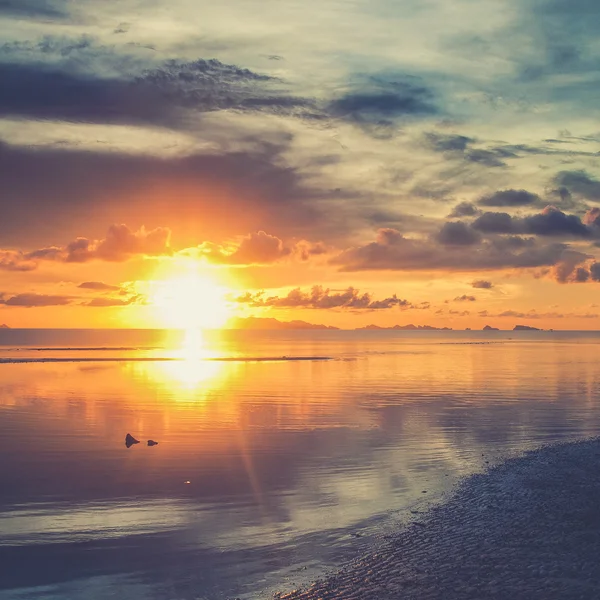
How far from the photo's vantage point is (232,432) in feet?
152

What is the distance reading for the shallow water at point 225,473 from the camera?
793 inches

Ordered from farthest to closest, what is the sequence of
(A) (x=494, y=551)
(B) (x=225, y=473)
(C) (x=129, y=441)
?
(C) (x=129, y=441) < (B) (x=225, y=473) < (A) (x=494, y=551)

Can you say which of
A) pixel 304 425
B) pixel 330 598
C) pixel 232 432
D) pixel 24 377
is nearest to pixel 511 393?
pixel 304 425

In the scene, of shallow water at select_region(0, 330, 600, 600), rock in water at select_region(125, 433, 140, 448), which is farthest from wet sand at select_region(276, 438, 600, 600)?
rock in water at select_region(125, 433, 140, 448)

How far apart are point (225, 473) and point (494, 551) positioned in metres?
16.2

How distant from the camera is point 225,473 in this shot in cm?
3325

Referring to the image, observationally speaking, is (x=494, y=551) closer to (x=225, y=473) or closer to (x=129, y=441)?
(x=225, y=473)

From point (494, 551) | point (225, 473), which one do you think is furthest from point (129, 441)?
point (494, 551)

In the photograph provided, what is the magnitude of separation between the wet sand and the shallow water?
1.43 m

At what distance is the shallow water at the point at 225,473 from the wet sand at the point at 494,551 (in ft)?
4.68

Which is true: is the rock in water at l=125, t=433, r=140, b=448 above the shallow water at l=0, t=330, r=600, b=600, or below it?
above

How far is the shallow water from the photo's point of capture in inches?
793

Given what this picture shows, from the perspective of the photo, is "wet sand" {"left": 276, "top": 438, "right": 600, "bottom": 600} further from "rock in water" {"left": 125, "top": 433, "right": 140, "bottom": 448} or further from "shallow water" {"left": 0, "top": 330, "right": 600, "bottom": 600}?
"rock in water" {"left": 125, "top": 433, "right": 140, "bottom": 448}

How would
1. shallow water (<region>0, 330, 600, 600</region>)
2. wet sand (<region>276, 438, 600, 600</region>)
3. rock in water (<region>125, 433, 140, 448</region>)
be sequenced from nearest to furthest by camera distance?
wet sand (<region>276, 438, 600, 600</region>) < shallow water (<region>0, 330, 600, 600</region>) < rock in water (<region>125, 433, 140, 448</region>)
